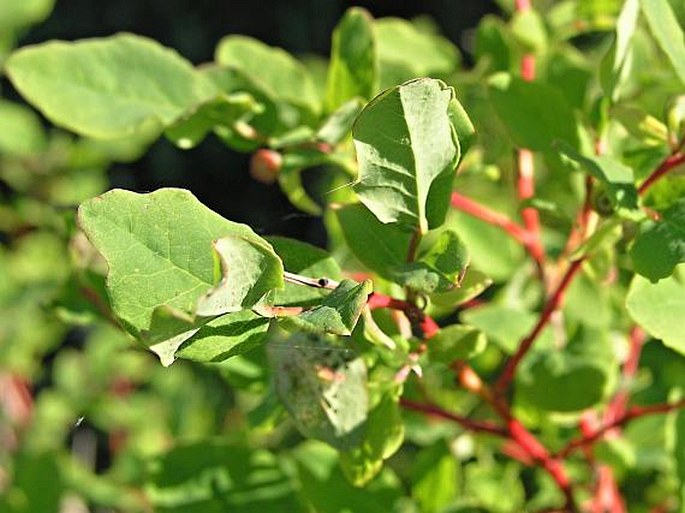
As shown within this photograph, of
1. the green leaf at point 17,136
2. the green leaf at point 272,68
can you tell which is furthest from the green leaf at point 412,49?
the green leaf at point 17,136

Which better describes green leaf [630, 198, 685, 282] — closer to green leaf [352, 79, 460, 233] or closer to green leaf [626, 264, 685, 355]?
green leaf [626, 264, 685, 355]

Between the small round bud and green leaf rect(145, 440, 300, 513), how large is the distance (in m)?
0.26

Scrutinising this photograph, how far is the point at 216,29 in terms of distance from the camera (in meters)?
4.34

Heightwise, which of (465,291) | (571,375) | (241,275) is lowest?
(571,375)

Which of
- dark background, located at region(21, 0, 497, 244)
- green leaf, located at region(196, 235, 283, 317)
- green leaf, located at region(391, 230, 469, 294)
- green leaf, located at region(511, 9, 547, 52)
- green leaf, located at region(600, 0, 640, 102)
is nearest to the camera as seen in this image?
green leaf, located at region(196, 235, 283, 317)

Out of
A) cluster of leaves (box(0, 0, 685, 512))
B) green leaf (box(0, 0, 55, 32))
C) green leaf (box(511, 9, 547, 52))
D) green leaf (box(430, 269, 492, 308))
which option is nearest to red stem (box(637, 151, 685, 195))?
cluster of leaves (box(0, 0, 685, 512))

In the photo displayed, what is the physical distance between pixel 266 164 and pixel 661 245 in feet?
1.25

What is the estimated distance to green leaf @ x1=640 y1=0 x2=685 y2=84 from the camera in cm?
73

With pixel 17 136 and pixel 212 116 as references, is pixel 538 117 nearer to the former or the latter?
pixel 212 116

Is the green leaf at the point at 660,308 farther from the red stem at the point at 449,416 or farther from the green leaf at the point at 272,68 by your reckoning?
the green leaf at the point at 272,68

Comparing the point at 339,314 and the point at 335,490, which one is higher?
the point at 339,314

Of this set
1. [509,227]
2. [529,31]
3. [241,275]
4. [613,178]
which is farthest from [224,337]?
[529,31]

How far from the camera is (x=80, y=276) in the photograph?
3.42ft

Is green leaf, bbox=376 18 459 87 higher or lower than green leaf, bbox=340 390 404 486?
higher
